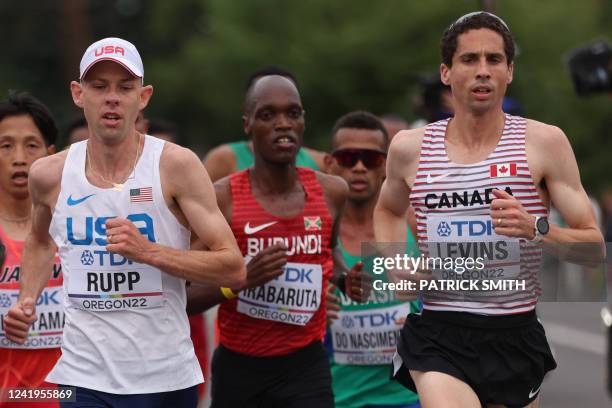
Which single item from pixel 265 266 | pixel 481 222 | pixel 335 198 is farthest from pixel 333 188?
pixel 481 222

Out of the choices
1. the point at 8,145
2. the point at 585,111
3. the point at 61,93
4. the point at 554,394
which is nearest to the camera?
the point at 8,145

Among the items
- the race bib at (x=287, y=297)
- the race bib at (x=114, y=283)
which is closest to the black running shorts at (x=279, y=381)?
the race bib at (x=287, y=297)

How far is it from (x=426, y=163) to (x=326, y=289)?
1.56 meters

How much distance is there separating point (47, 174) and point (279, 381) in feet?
5.86

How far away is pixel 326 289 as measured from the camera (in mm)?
7727

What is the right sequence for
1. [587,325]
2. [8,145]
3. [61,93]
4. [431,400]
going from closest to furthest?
[431,400], [8,145], [587,325], [61,93]

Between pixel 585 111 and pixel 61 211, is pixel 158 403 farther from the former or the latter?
pixel 585 111

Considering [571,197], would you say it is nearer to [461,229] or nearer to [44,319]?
[461,229]

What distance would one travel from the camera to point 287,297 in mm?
7547

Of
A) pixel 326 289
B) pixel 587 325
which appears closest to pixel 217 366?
pixel 326 289

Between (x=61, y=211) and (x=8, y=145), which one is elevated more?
(x=8, y=145)

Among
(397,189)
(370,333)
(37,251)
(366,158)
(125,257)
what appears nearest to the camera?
(125,257)

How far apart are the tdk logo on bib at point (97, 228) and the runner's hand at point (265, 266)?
3.66 feet

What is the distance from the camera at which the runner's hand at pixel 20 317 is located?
670 centimetres
